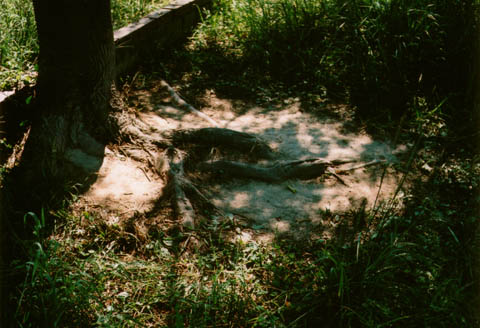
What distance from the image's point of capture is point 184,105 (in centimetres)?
520

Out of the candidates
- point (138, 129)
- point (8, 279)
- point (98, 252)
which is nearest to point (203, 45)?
point (138, 129)

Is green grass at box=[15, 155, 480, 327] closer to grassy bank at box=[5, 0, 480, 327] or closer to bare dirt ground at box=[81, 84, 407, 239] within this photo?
grassy bank at box=[5, 0, 480, 327]

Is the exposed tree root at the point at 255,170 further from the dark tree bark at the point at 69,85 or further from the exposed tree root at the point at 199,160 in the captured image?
the dark tree bark at the point at 69,85

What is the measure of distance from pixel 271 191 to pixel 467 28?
3333 millimetres

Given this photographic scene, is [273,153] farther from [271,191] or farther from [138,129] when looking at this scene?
[138,129]

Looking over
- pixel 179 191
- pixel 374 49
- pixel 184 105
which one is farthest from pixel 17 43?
pixel 374 49

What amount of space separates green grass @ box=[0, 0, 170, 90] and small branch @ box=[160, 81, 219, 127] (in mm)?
1265

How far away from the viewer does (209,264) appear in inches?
118

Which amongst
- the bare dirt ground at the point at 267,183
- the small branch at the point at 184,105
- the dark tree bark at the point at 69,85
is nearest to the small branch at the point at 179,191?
the bare dirt ground at the point at 267,183

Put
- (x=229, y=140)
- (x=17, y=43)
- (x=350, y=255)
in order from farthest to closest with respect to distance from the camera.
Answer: (x=17, y=43), (x=229, y=140), (x=350, y=255)

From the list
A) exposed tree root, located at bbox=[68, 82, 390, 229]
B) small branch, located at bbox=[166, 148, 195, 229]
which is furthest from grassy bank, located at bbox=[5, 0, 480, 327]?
exposed tree root, located at bbox=[68, 82, 390, 229]

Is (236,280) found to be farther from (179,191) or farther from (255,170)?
(255,170)

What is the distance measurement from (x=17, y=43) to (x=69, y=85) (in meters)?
1.39

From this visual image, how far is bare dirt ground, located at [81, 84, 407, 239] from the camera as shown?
141 inches
